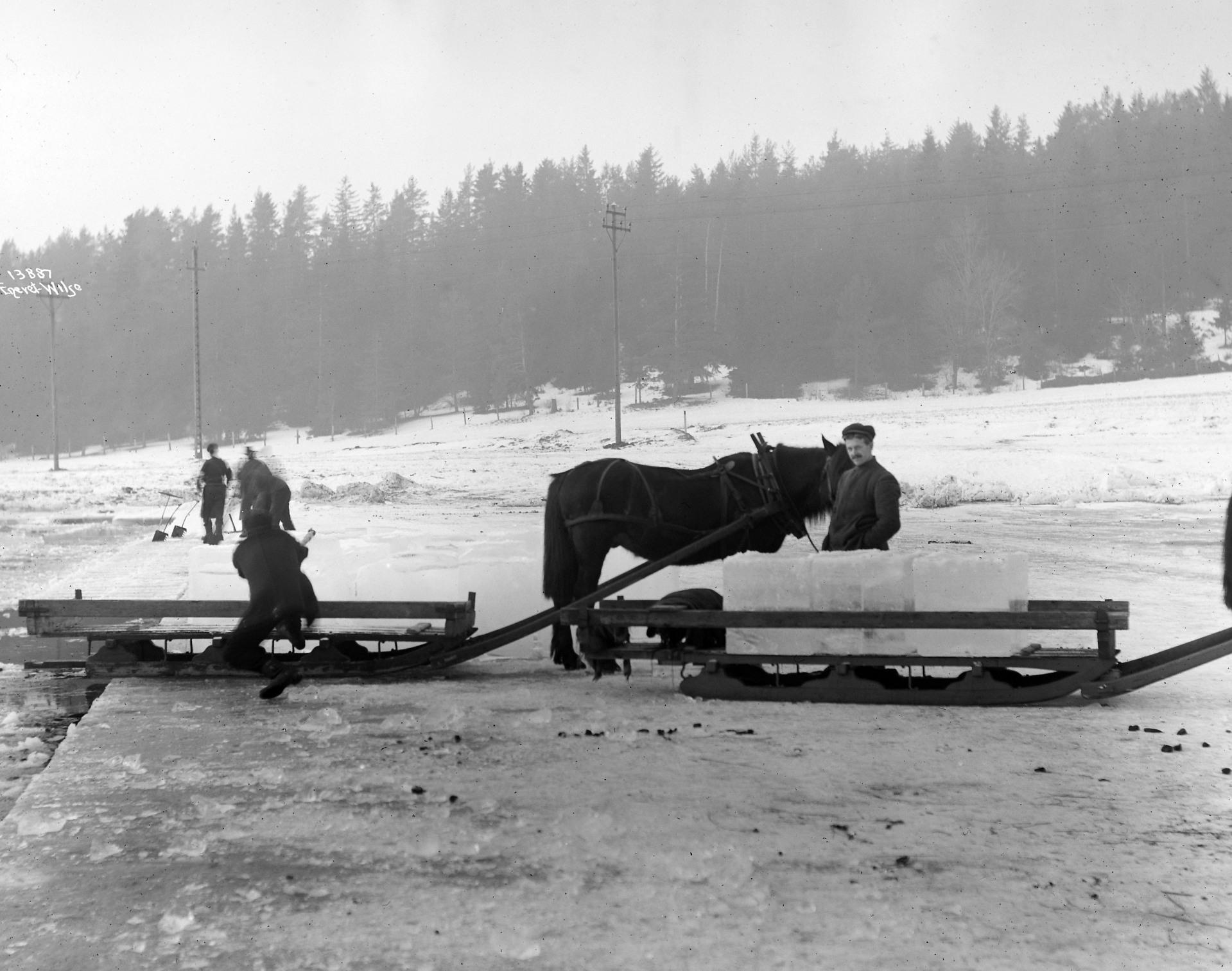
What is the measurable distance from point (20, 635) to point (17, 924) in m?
5.75

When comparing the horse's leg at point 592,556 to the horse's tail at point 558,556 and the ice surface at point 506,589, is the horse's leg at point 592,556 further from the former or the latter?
the ice surface at point 506,589

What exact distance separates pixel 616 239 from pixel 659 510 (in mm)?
7796

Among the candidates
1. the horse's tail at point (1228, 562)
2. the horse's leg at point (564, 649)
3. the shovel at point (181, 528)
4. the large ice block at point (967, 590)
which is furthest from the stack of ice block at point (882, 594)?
the shovel at point (181, 528)

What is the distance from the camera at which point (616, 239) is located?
44.0ft

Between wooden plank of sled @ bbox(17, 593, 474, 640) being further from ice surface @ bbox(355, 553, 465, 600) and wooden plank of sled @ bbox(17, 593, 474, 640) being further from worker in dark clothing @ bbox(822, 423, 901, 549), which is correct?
worker in dark clothing @ bbox(822, 423, 901, 549)

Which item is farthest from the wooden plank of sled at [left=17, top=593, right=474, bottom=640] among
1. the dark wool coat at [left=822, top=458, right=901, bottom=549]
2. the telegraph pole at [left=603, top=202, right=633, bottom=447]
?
the telegraph pole at [left=603, top=202, right=633, bottom=447]

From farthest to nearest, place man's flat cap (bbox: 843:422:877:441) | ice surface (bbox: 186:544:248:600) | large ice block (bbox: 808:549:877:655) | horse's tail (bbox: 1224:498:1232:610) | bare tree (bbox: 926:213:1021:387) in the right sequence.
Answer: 1. bare tree (bbox: 926:213:1021:387)
2. ice surface (bbox: 186:544:248:600)
3. man's flat cap (bbox: 843:422:877:441)
4. large ice block (bbox: 808:549:877:655)
5. horse's tail (bbox: 1224:498:1232:610)

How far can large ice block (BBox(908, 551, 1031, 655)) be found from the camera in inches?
191

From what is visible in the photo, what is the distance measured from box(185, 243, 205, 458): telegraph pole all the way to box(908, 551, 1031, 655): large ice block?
7360mm

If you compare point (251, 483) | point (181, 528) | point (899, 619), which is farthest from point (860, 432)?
point (181, 528)

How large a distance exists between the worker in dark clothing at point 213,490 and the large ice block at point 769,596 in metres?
5.86

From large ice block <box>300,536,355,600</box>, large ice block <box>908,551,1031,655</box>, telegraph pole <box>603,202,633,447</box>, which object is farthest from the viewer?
telegraph pole <box>603,202,633,447</box>

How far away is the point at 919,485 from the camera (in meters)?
15.3

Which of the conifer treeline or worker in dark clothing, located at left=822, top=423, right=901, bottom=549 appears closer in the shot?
worker in dark clothing, located at left=822, top=423, right=901, bottom=549
